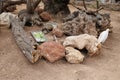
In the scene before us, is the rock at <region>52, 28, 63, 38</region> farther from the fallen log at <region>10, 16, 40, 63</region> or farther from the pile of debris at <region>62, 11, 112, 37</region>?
the fallen log at <region>10, 16, 40, 63</region>

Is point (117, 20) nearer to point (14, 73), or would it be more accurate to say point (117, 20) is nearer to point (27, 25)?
point (27, 25)

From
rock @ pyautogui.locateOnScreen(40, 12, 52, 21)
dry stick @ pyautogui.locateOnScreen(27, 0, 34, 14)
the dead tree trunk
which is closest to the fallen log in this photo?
dry stick @ pyautogui.locateOnScreen(27, 0, 34, 14)

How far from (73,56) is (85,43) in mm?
448

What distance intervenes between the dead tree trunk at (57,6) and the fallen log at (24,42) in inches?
50.9

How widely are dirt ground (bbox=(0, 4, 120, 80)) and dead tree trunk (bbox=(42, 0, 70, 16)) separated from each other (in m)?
1.97

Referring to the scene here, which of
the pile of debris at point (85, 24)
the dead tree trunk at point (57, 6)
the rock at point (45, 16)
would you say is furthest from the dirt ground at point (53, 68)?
the dead tree trunk at point (57, 6)

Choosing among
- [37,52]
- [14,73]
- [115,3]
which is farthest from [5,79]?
[115,3]

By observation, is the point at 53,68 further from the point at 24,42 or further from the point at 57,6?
the point at 57,6

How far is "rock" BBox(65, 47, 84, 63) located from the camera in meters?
3.96

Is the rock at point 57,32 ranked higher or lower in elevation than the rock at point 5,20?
lower

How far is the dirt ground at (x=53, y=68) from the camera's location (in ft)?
11.7

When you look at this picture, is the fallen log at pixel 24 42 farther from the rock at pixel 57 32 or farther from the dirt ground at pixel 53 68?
the rock at pixel 57 32

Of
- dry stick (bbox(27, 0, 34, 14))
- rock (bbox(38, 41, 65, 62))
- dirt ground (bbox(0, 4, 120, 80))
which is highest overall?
dry stick (bbox(27, 0, 34, 14))

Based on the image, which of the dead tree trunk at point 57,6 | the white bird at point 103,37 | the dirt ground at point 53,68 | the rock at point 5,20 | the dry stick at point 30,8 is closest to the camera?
the dirt ground at point 53,68
